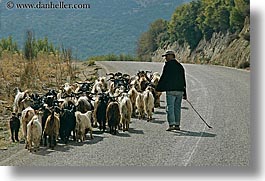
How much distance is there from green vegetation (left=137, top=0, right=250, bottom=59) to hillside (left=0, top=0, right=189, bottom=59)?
12.4 inches

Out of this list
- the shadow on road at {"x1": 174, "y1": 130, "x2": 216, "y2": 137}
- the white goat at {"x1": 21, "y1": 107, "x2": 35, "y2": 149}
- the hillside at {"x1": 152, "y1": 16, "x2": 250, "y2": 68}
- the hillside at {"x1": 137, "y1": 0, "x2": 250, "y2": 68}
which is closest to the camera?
the shadow on road at {"x1": 174, "y1": 130, "x2": 216, "y2": 137}

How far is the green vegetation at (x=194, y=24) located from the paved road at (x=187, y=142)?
1.89ft

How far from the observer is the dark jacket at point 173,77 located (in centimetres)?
1094

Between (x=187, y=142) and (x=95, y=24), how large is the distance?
95.1 inches

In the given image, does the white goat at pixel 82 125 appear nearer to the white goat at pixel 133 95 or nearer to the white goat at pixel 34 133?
the white goat at pixel 34 133

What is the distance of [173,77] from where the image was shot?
11008 mm

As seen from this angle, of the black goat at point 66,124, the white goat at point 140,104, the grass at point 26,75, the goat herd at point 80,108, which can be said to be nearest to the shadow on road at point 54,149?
the goat herd at point 80,108

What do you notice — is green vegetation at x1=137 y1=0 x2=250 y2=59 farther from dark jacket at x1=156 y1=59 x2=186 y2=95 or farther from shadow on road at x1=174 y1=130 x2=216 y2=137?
shadow on road at x1=174 y1=130 x2=216 y2=137

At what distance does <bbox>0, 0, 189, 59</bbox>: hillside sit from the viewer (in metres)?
10.0

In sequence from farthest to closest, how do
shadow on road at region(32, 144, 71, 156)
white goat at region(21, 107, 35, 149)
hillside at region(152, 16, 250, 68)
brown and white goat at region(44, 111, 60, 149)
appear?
hillside at region(152, 16, 250, 68), white goat at region(21, 107, 35, 149), brown and white goat at region(44, 111, 60, 149), shadow on road at region(32, 144, 71, 156)

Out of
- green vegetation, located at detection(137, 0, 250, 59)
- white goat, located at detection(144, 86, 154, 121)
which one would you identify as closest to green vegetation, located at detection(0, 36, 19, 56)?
green vegetation, located at detection(137, 0, 250, 59)

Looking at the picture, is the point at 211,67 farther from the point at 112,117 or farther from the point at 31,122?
the point at 31,122

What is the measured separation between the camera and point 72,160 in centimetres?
970

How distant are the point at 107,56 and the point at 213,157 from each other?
3.04 metres
